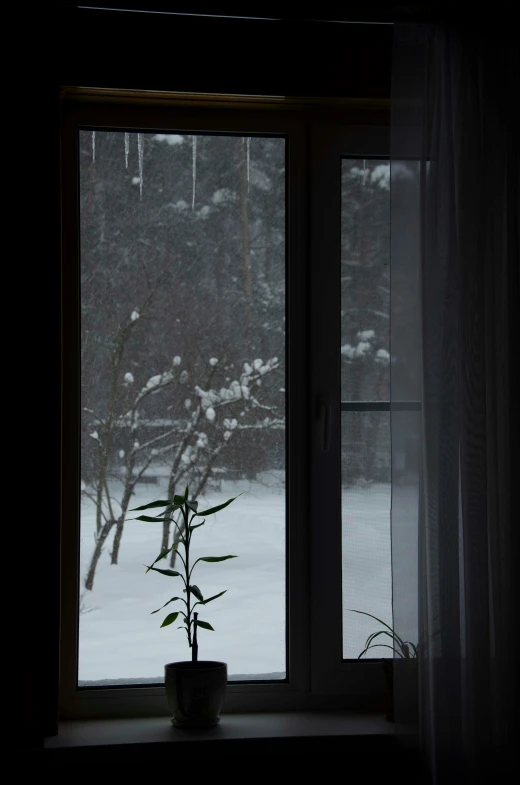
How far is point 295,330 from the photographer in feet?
7.74

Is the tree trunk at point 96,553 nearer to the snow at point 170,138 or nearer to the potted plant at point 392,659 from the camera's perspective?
the potted plant at point 392,659

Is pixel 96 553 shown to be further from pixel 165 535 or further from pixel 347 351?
pixel 347 351

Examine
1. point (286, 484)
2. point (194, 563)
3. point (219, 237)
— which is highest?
point (219, 237)

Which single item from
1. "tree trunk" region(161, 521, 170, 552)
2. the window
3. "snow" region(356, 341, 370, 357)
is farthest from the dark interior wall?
"tree trunk" region(161, 521, 170, 552)

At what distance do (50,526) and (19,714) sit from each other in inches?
18.1

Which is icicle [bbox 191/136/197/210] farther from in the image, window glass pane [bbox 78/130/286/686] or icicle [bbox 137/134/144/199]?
icicle [bbox 137/134/144/199]

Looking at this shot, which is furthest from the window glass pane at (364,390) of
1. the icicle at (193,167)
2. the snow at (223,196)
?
the icicle at (193,167)

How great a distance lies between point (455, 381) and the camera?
2.12 m

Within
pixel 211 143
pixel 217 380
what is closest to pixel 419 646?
pixel 217 380

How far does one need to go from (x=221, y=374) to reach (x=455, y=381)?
2.08 feet

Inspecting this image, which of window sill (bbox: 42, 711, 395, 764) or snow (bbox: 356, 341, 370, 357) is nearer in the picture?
window sill (bbox: 42, 711, 395, 764)

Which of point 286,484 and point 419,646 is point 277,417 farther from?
point 419,646

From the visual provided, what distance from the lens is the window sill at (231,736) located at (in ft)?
6.77

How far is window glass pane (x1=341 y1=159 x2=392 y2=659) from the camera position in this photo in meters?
2.35
